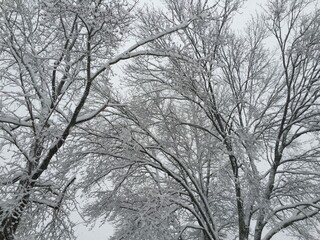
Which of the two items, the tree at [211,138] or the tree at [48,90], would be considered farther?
the tree at [211,138]

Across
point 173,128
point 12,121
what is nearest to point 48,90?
point 12,121

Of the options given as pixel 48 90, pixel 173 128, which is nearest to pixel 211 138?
pixel 173 128

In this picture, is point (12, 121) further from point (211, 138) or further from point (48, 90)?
point (211, 138)

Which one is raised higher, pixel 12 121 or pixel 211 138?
pixel 211 138

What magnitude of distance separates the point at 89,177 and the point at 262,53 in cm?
653

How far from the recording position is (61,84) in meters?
6.22

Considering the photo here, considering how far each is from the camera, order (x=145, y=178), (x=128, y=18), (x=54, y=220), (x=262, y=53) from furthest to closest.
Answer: (x=262, y=53) < (x=145, y=178) < (x=54, y=220) < (x=128, y=18)

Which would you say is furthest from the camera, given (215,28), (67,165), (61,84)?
(215,28)

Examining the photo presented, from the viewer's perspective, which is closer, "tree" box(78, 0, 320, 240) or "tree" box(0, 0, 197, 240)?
"tree" box(0, 0, 197, 240)

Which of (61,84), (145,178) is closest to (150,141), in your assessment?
(145,178)

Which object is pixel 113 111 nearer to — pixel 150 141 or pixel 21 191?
pixel 150 141

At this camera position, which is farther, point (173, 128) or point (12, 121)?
point (173, 128)

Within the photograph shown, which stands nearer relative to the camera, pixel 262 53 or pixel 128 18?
pixel 128 18

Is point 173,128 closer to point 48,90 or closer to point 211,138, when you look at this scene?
point 211,138
